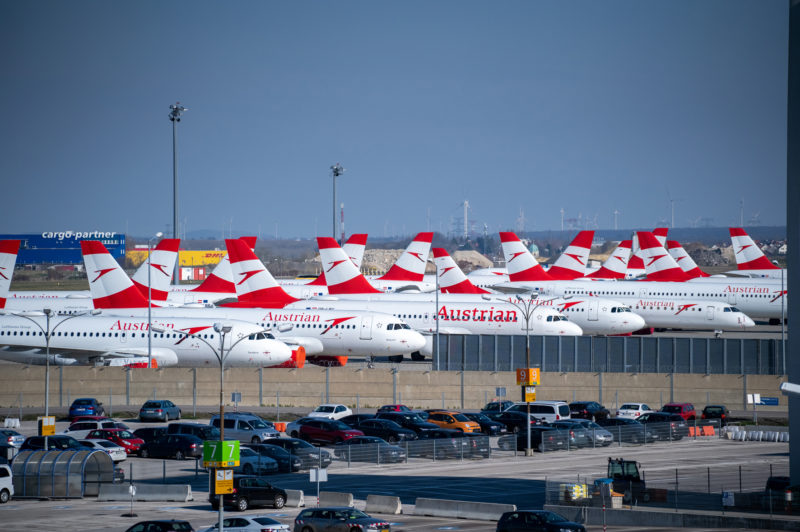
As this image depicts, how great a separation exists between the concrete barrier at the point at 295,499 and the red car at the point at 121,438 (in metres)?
14.4

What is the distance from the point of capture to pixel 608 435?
54.8 meters

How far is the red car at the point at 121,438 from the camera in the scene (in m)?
52.0

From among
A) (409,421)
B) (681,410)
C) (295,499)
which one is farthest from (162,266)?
(295,499)

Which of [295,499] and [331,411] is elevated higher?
[331,411]

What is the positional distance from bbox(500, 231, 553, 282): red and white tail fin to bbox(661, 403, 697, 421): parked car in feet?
175

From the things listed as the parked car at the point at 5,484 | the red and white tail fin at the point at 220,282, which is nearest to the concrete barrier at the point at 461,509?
the parked car at the point at 5,484

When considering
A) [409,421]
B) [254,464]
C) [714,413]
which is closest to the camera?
[254,464]

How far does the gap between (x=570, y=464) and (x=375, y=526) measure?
1758cm

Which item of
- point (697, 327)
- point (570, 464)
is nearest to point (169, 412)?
point (570, 464)

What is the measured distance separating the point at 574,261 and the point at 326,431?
74.4 meters

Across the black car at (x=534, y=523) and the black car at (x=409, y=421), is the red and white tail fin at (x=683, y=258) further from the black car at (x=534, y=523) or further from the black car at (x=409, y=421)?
the black car at (x=534, y=523)

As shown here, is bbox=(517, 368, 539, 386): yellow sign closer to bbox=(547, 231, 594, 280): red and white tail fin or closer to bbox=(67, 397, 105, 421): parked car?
bbox=(67, 397, 105, 421): parked car

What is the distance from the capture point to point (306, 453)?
48250mm

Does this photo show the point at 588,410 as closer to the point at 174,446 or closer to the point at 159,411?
the point at 159,411
